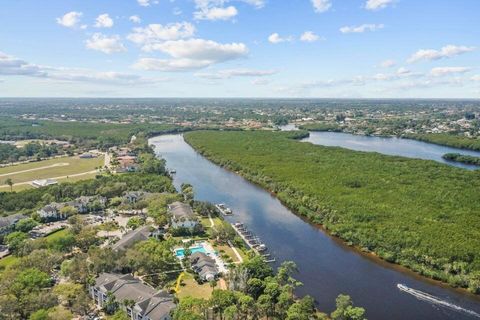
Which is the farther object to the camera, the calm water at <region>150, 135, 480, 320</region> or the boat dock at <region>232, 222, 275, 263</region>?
the boat dock at <region>232, 222, 275, 263</region>

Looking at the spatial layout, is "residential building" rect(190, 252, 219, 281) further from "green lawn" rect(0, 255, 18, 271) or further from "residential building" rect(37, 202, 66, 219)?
"residential building" rect(37, 202, 66, 219)

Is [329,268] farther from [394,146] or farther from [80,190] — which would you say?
[394,146]

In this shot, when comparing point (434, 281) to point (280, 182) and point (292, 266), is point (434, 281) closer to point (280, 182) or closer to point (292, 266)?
point (292, 266)

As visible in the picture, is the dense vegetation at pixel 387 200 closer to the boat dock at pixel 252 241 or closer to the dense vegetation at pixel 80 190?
the boat dock at pixel 252 241

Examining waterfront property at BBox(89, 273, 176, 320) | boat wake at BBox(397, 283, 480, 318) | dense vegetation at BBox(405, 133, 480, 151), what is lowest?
boat wake at BBox(397, 283, 480, 318)

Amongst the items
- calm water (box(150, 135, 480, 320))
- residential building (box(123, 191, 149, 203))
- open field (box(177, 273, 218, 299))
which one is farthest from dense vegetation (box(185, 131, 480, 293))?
residential building (box(123, 191, 149, 203))

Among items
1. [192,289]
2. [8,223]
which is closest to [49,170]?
[8,223]

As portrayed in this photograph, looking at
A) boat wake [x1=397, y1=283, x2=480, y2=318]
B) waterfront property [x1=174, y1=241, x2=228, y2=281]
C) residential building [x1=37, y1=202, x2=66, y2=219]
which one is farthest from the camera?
residential building [x1=37, y1=202, x2=66, y2=219]
